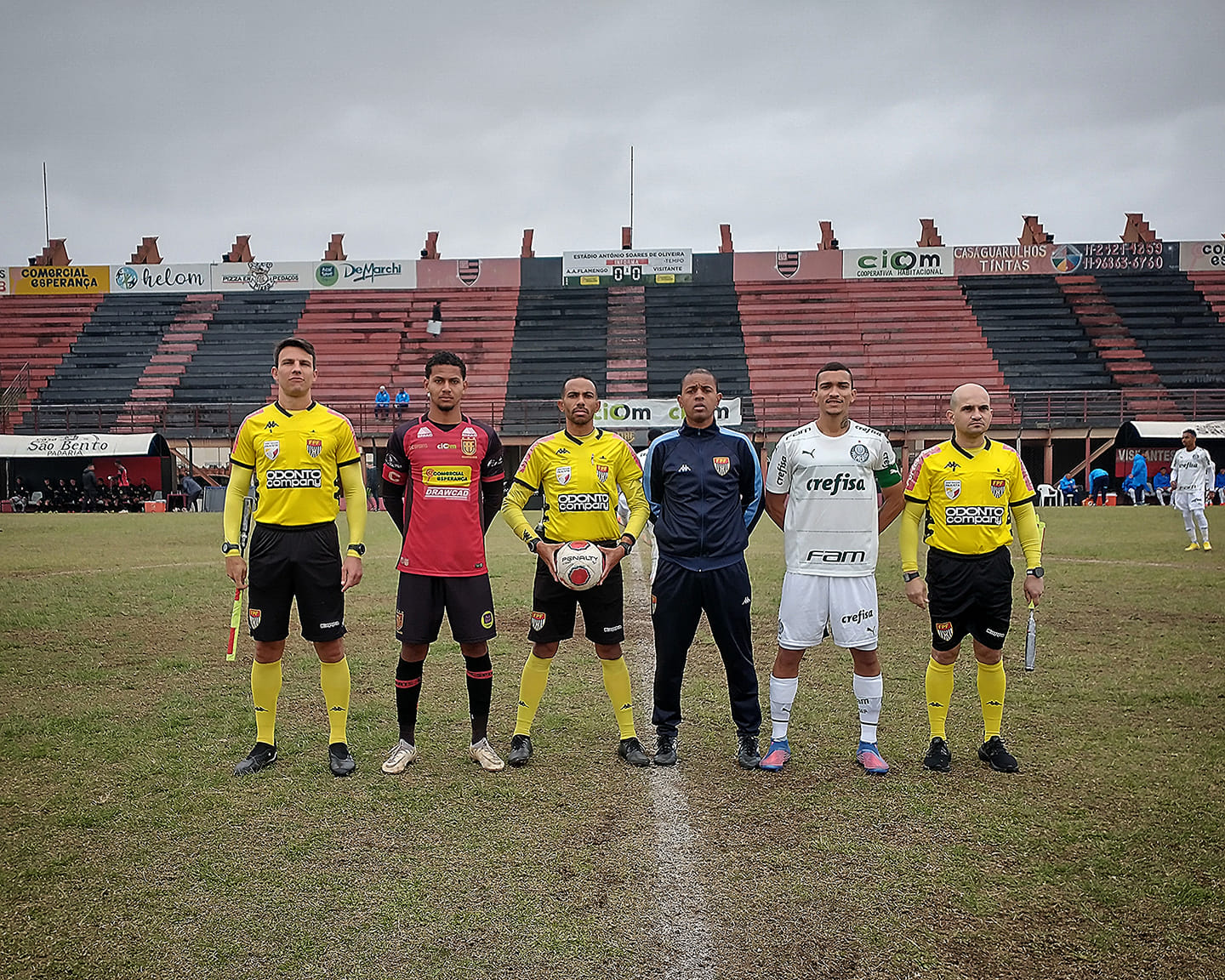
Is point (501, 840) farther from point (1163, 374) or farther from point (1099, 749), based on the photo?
point (1163, 374)

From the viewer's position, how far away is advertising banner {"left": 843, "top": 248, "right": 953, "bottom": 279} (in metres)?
44.9

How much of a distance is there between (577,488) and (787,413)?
1224 inches

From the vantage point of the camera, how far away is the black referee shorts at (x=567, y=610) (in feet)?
18.2

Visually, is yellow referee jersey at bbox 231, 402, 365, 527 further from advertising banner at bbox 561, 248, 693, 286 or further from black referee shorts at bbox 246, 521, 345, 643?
advertising banner at bbox 561, 248, 693, 286

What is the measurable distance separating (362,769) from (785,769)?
7.66 ft

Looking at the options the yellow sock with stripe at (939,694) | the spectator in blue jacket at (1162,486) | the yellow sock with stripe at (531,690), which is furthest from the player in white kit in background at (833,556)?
the spectator in blue jacket at (1162,486)

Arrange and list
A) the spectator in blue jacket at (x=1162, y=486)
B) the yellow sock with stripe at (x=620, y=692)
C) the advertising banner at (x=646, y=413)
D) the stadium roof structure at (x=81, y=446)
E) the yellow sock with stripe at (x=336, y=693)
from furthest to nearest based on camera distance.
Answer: the advertising banner at (x=646, y=413) < the stadium roof structure at (x=81, y=446) < the spectator in blue jacket at (x=1162, y=486) < the yellow sock with stripe at (x=620, y=692) < the yellow sock with stripe at (x=336, y=693)

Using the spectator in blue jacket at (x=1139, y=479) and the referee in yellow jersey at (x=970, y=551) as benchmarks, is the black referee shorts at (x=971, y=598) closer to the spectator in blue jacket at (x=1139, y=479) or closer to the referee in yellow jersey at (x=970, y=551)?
the referee in yellow jersey at (x=970, y=551)

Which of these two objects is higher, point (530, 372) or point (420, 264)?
point (420, 264)

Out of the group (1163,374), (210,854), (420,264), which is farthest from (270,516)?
(420,264)

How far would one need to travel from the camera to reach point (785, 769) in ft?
17.4

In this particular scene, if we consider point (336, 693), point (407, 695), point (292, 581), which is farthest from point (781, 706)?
point (292, 581)

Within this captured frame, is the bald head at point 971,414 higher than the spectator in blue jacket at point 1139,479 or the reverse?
higher

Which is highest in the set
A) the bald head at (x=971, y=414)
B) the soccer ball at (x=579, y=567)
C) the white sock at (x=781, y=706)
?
the bald head at (x=971, y=414)
